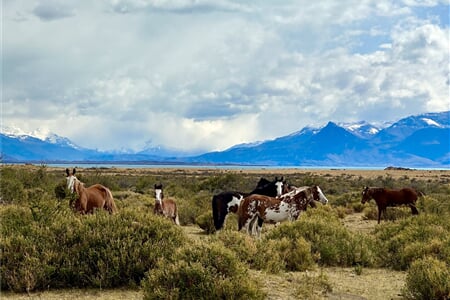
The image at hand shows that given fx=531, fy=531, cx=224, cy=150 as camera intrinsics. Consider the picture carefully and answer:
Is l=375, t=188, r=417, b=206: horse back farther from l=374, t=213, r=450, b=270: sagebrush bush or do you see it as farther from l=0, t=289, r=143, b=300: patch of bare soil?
l=0, t=289, r=143, b=300: patch of bare soil

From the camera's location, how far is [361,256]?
506 inches

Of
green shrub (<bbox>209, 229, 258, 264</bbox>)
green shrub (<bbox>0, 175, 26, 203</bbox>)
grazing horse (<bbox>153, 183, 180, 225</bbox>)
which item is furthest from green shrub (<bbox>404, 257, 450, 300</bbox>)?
green shrub (<bbox>0, 175, 26, 203</bbox>)

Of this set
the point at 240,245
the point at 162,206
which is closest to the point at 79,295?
the point at 240,245

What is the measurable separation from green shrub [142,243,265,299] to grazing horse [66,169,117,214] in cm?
615

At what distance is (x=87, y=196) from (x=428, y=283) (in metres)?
9.34

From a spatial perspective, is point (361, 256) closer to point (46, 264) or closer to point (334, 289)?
point (334, 289)

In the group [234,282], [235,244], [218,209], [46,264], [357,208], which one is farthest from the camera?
[357,208]

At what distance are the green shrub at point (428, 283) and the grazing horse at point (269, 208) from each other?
225 inches

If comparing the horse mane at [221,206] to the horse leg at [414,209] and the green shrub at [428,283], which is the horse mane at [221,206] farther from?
the horse leg at [414,209]

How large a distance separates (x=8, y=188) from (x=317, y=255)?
58.2 feet

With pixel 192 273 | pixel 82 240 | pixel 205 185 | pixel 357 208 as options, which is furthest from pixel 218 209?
pixel 205 185

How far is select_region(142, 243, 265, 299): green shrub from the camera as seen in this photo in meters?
7.89

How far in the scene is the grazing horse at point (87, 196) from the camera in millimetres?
13992

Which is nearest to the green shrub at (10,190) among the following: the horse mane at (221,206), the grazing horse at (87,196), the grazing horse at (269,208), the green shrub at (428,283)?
the grazing horse at (87,196)
